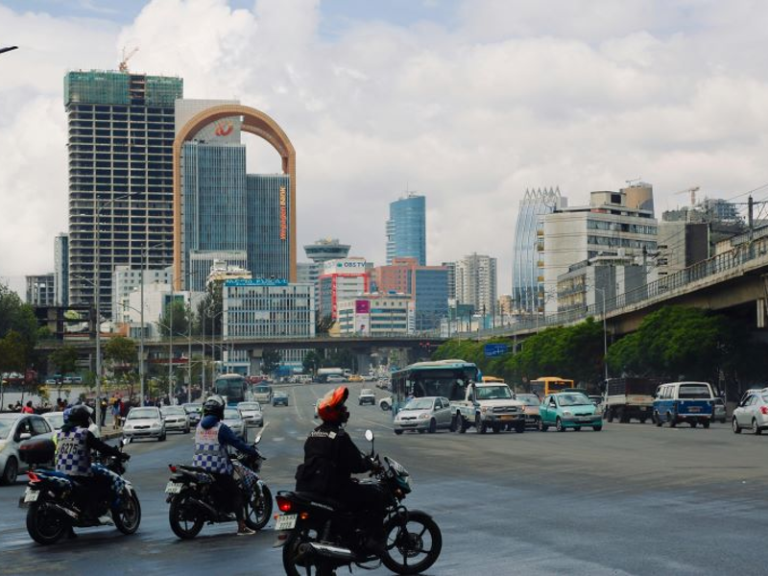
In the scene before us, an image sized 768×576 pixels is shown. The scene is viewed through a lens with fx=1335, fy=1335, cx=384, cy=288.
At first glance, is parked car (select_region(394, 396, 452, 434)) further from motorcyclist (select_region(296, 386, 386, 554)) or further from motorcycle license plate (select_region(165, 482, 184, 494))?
motorcyclist (select_region(296, 386, 386, 554))

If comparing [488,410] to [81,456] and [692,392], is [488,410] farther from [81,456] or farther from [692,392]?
[81,456]

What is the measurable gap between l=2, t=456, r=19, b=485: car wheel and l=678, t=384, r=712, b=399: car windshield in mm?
33423

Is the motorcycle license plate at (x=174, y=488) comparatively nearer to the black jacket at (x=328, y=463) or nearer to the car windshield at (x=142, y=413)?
the black jacket at (x=328, y=463)

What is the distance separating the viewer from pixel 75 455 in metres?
16.2

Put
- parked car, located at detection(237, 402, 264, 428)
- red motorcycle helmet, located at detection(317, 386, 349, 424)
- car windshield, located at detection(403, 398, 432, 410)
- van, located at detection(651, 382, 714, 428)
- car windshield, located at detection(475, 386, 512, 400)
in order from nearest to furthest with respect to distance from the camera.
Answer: red motorcycle helmet, located at detection(317, 386, 349, 424) → car windshield, located at detection(475, 386, 512, 400) → car windshield, located at detection(403, 398, 432, 410) → van, located at detection(651, 382, 714, 428) → parked car, located at detection(237, 402, 264, 428)

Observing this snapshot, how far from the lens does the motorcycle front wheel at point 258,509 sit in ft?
54.3

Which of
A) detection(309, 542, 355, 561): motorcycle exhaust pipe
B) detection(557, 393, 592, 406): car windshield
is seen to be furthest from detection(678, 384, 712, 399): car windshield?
detection(309, 542, 355, 561): motorcycle exhaust pipe

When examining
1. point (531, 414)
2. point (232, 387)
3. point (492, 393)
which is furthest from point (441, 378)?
point (232, 387)

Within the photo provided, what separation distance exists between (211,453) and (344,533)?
16.3 ft

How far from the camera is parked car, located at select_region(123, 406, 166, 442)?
54781 mm

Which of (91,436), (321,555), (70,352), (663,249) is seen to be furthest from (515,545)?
(663,249)

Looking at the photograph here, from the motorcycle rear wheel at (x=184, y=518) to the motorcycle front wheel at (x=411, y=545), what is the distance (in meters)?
4.06

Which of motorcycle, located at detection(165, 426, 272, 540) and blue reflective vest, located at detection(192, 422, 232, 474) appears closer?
motorcycle, located at detection(165, 426, 272, 540)

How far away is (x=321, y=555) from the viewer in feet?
36.8
